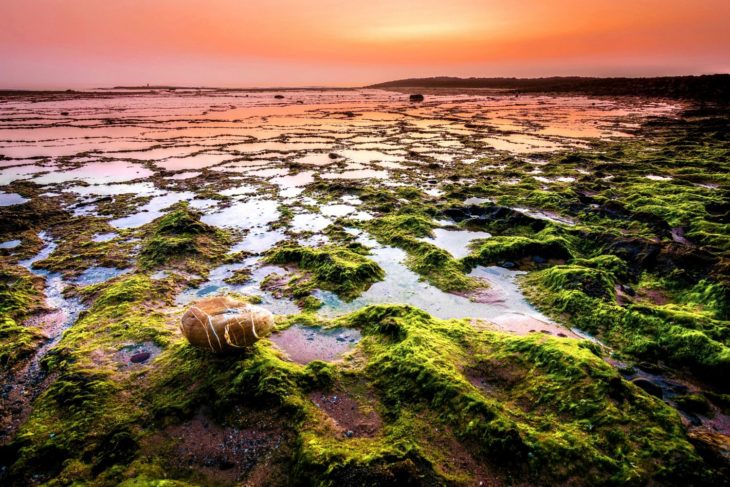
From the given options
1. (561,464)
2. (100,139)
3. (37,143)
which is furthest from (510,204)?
(37,143)

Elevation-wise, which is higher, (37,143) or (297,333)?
(37,143)

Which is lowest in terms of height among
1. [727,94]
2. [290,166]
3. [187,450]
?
[187,450]

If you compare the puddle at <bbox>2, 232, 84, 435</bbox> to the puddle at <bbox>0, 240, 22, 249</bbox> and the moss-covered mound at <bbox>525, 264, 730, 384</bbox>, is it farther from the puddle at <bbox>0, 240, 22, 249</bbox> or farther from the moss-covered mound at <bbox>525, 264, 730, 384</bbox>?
the moss-covered mound at <bbox>525, 264, 730, 384</bbox>

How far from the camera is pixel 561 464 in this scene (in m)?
2.59

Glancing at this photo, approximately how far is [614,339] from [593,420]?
4.78 ft

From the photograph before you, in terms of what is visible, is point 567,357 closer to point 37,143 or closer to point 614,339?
point 614,339

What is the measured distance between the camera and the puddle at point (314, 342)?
152 inches

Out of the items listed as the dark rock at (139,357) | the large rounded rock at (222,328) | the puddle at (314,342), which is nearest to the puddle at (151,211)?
the dark rock at (139,357)

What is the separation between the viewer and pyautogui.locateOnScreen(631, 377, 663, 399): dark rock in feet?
10.4

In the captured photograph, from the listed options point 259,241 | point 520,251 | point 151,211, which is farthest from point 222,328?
point 151,211

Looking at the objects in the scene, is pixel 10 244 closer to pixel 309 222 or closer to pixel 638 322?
pixel 309 222

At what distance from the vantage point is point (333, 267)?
5.44m

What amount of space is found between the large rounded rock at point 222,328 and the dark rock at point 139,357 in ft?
2.06

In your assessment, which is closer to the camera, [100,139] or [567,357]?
[567,357]
